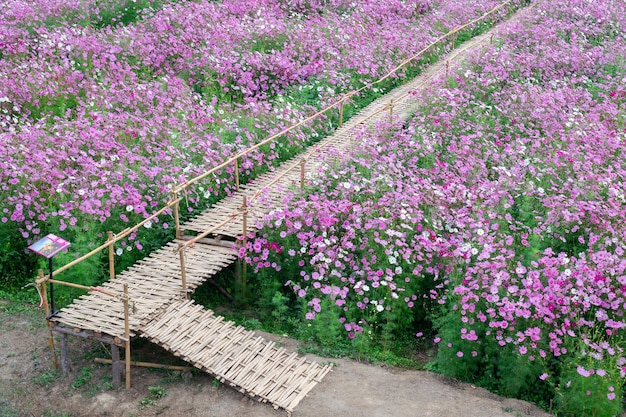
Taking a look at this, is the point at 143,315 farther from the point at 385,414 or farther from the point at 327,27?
the point at 327,27

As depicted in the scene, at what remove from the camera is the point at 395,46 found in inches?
674

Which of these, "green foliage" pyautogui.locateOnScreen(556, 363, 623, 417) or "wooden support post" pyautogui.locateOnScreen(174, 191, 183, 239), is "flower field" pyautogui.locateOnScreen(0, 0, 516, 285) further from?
"green foliage" pyautogui.locateOnScreen(556, 363, 623, 417)

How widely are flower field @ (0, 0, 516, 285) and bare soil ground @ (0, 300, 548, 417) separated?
1918 mm

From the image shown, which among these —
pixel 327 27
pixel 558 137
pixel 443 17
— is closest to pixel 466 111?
pixel 558 137

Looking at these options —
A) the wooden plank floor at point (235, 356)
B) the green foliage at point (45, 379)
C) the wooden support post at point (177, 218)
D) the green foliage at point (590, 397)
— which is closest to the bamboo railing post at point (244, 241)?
the wooden support post at point (177, 218)

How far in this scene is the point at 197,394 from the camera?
23.5ft

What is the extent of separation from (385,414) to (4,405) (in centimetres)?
379

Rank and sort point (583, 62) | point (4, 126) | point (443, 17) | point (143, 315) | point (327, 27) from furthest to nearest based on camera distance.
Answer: point (443, 17) → point (327, 27) → point (583, 62) → point (4, 126) → point (143, 315)

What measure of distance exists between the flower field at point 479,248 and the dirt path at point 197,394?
1.46 feet

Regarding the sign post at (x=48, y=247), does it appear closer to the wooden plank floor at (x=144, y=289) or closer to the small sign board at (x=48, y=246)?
the small sign board at (x=48, y=246)

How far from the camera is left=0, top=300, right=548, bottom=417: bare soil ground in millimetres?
6848

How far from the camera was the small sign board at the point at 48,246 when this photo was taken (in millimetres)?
6894

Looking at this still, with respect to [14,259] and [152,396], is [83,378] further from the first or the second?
[14,259]

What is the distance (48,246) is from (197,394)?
2131mm
